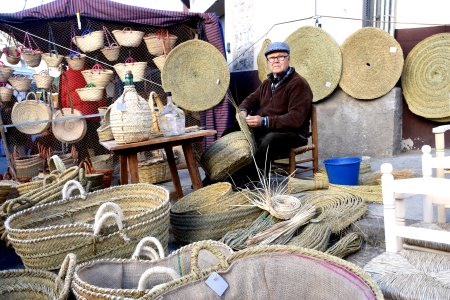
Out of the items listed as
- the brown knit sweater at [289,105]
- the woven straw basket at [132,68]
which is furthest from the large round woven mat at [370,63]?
the woven straw basket at [132,68]

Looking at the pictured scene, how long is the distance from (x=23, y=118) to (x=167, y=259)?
4.43m

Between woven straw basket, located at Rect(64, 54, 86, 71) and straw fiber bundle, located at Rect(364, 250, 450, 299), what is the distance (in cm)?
472

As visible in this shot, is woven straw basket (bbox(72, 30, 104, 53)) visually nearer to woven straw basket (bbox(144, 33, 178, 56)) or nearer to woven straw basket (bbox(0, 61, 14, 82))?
woven straw basket (bbox(144, 33, 178, 56))

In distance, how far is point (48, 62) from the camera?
4898 millimetres

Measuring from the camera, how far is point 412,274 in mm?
1277

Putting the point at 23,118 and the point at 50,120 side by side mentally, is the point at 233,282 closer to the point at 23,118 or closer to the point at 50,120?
the point at 50,120

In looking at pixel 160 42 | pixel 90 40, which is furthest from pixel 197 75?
pixel 90 40

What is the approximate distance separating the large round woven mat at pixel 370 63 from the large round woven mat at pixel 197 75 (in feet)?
4.69

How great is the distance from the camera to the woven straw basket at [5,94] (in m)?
5.00

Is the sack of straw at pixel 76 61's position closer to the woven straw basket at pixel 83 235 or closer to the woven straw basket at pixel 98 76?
the woven straw basket at pixel 98 76

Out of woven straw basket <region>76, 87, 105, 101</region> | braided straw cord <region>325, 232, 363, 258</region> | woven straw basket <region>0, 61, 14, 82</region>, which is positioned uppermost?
woven straw basket <region>0, 61, 14, 82</region>

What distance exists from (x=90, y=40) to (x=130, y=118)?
9.14 ft

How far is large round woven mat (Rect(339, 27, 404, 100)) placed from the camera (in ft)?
13.1

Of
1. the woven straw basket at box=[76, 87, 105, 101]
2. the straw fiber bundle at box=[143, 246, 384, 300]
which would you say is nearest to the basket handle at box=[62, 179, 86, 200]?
the straw fiber bundle at box=[143, 246, 384, 300]
